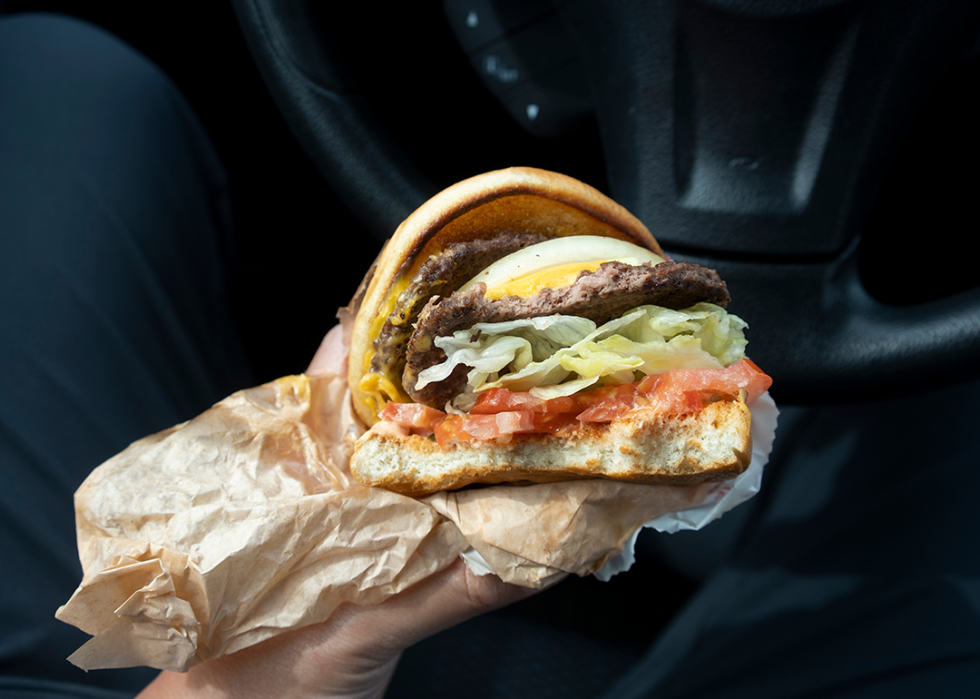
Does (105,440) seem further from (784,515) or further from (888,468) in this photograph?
(888,468)

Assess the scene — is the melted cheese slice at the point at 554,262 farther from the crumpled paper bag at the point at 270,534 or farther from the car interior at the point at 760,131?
the crumpled paper bag at the point at 270,534

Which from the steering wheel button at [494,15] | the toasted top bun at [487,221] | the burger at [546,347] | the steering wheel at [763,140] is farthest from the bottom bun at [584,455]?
the steering wheel button at [494,15]

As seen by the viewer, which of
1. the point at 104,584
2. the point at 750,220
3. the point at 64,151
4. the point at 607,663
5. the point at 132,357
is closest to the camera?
the point at 104,584

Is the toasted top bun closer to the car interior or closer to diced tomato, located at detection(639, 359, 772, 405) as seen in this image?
the car interior

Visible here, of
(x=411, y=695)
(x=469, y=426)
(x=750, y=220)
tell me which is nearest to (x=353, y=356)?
(x=469, y=426)

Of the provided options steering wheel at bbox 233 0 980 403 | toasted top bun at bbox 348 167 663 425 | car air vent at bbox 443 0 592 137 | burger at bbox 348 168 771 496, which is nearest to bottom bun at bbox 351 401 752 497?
burger at bbox 348 168 771 496

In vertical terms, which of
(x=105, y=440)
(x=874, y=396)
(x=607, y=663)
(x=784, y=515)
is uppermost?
(x=105, y=440)

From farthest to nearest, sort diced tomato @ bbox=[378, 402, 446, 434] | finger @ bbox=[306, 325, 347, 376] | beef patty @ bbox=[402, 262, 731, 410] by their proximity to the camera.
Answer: finger @ bbox=[306, 325, 347, 376]
diced tomato @ bbox=[378, 402, 446, 434]
beef patty @ bbox=[402, 262, 731, 410]

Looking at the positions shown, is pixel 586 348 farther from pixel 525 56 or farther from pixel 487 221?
pixel 525 56
